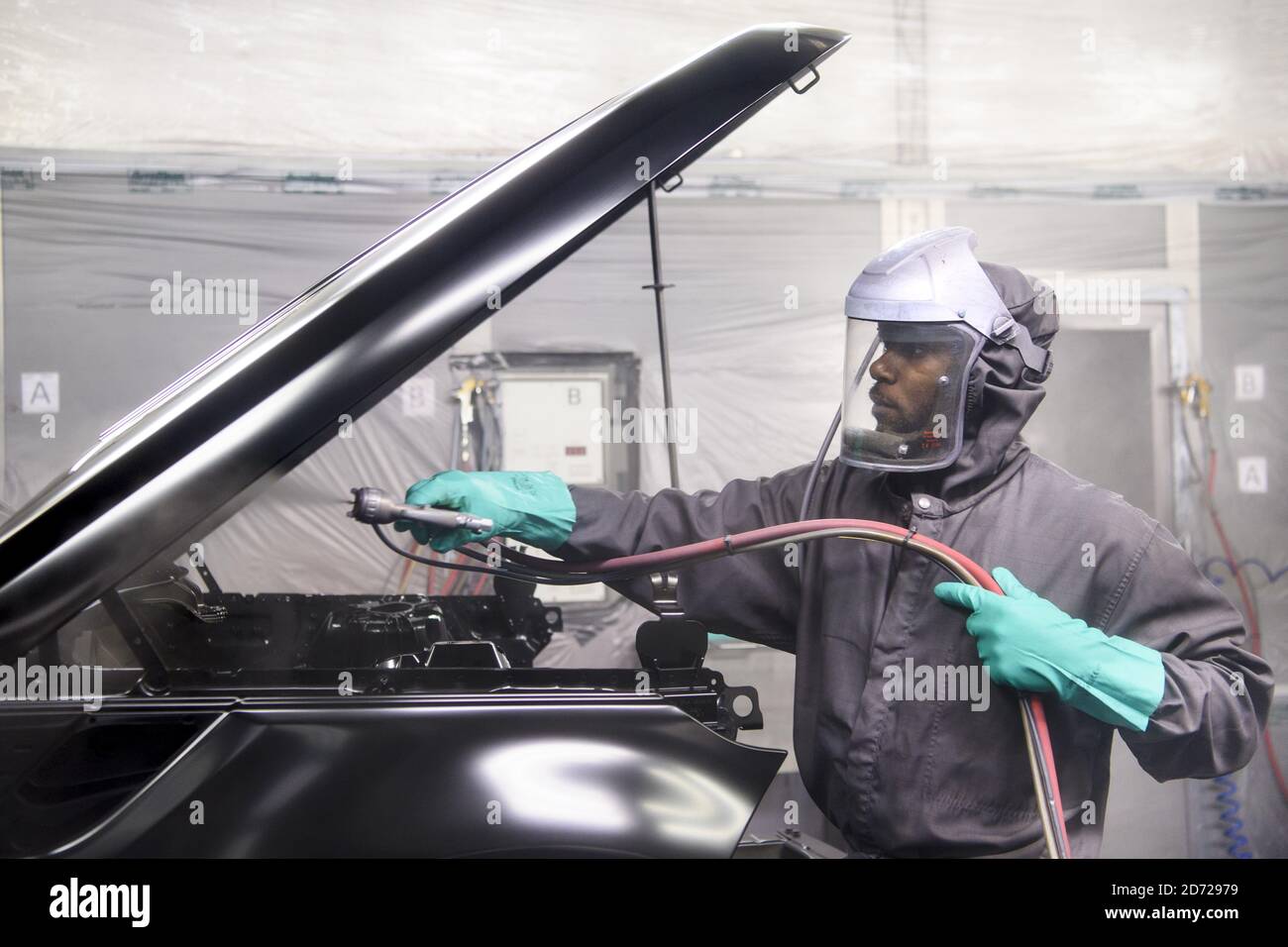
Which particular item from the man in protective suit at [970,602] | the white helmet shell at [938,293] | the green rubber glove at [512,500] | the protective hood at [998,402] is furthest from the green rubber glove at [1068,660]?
the green rubber glove at [512,500]

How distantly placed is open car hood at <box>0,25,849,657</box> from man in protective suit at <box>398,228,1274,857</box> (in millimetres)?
293

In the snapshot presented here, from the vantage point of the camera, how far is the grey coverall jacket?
1.03 meters

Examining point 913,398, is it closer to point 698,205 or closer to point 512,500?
point 512,500

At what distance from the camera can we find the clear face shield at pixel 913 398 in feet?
3.72

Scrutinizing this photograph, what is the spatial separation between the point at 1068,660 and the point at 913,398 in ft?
1.31

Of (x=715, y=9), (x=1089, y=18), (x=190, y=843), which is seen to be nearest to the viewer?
(x=190, y=843)

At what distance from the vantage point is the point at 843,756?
112 centimetres

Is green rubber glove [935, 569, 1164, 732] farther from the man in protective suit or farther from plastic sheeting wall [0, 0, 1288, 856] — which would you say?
plastic sheeting wall [0, 0, 1288, 856]

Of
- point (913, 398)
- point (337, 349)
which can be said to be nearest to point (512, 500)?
point (337, 349)

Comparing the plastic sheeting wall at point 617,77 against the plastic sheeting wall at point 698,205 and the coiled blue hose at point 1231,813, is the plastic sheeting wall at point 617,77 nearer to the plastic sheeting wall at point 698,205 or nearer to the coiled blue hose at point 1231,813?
the plastic sheeting wall at point 698,205
